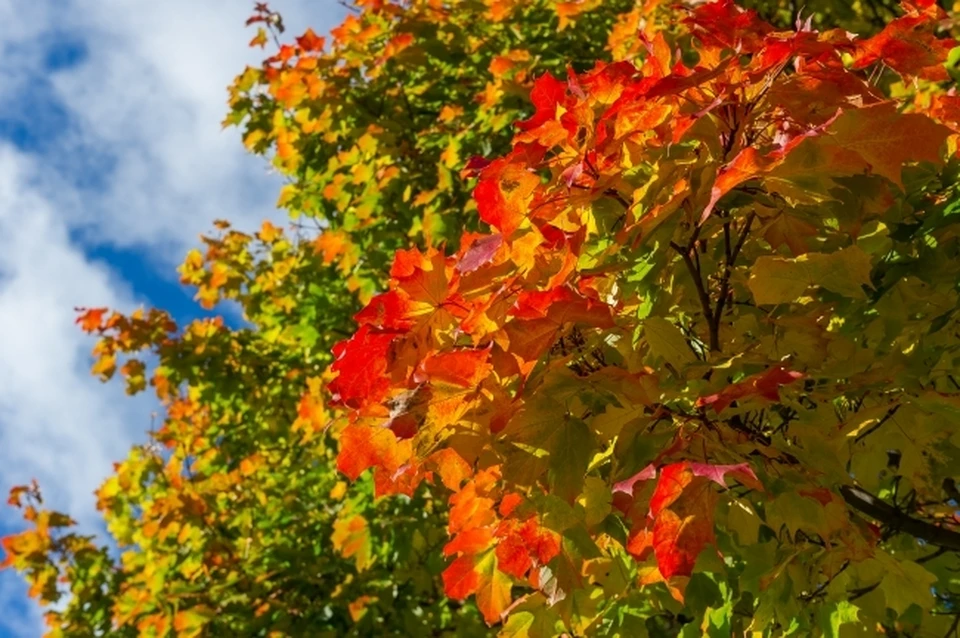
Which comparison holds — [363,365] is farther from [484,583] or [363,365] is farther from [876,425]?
[876,425]

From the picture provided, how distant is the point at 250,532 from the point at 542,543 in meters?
4.22

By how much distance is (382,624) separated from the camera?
4305 mm

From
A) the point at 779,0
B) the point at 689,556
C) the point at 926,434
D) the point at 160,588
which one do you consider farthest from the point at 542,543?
the point at 779,0

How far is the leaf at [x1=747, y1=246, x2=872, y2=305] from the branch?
0.69 meters

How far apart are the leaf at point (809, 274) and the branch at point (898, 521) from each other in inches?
27.1

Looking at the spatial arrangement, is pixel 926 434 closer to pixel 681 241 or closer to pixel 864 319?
pixel 864 319

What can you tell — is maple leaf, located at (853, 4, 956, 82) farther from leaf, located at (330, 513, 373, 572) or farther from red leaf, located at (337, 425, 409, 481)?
leaf, located at (330, 513, 373, 572)

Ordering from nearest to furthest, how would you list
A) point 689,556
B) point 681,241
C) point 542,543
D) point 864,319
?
point 689,556 < point 542,543 < point 681,241 < point 864,319

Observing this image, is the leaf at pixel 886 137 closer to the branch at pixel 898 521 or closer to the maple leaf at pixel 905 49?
the maple leaf at pixel 905 49

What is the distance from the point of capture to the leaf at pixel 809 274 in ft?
5.00

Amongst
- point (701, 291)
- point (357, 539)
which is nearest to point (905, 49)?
point (701, 291)

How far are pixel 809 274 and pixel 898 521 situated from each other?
0.84 m

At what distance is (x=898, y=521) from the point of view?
6.66ft

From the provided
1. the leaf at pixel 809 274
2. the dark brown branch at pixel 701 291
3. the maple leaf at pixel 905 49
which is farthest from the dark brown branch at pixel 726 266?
the maple leaf at pixel 905 49
